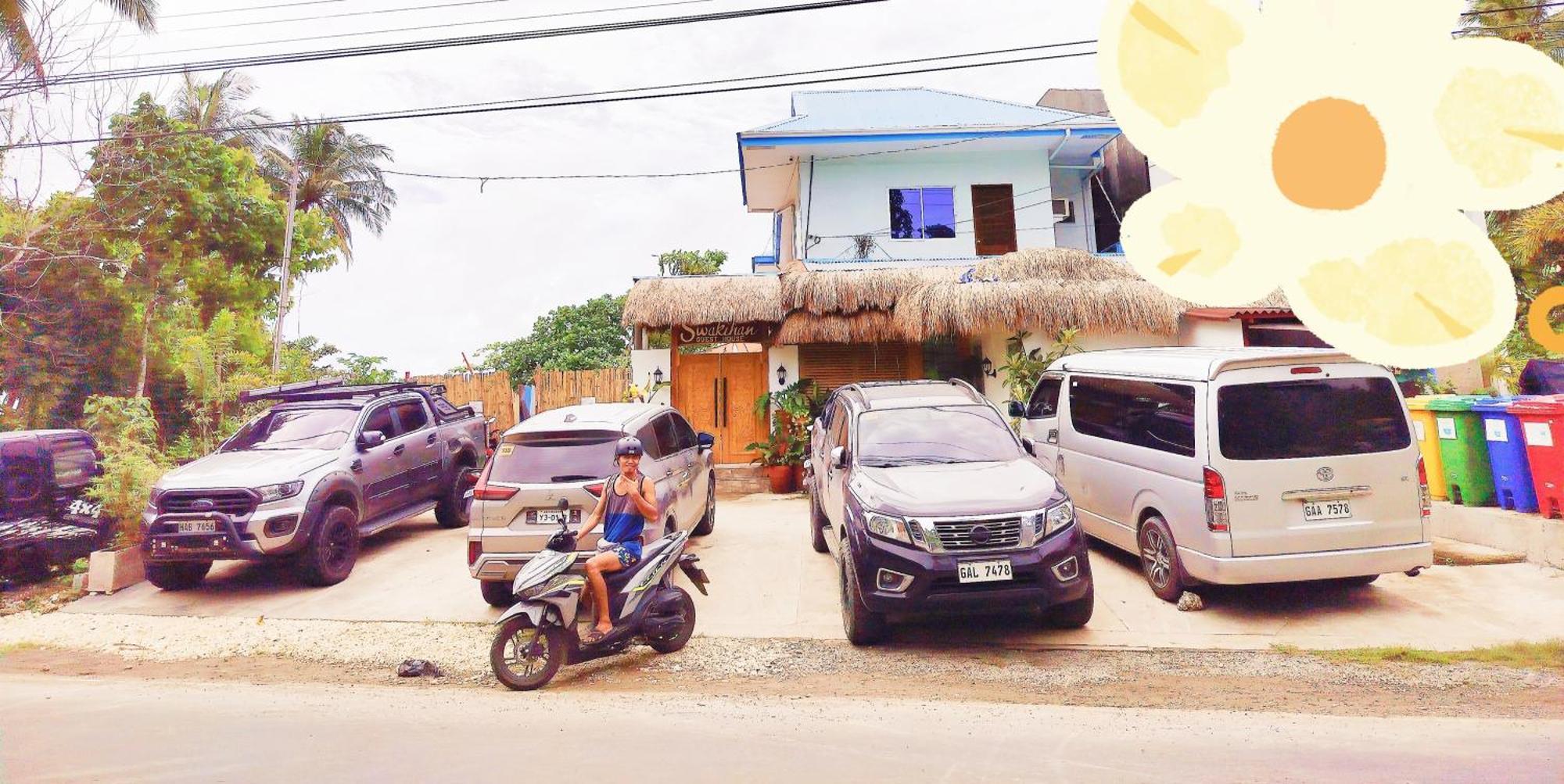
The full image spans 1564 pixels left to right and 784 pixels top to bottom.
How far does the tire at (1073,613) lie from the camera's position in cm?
572

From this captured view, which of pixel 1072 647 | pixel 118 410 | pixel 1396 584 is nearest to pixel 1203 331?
pixel 1396 584

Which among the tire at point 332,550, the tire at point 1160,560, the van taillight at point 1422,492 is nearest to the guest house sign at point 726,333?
the tire at point 332,550

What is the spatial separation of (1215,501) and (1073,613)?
1361 millimetres

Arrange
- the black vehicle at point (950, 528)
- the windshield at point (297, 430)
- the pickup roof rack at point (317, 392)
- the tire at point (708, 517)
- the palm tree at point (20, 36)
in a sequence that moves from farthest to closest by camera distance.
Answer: the palm tree at point (20, 36)
the tire at point (708, 517)
the pickup roof rack at point (317, 392)
the windshield at point (297, 430)
the black vehicle at point (950, 528)

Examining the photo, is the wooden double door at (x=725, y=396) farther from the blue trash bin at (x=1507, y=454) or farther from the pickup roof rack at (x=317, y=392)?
the blue trash bin at (x=1507, y=454)

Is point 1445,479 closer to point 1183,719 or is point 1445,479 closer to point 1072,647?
point 1072,647

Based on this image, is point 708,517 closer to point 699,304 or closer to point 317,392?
point 699,304

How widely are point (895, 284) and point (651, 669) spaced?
9.35 meters

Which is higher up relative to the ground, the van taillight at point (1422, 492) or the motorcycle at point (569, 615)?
the van taillight at point (1422, 492)

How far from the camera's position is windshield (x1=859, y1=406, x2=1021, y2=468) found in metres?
6.37

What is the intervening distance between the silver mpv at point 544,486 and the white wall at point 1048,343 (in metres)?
8.34

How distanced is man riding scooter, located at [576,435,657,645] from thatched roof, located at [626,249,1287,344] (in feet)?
26.2

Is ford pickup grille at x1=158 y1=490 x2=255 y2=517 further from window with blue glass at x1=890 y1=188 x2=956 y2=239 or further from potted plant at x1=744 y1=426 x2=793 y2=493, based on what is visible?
window with blue glass at x1=890 y1=188 x2=956 y2=239

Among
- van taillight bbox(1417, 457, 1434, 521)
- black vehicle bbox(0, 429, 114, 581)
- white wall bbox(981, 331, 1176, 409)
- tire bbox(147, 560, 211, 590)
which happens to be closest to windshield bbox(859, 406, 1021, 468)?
van taillight bbox(1417, 457, 1434, 521)
